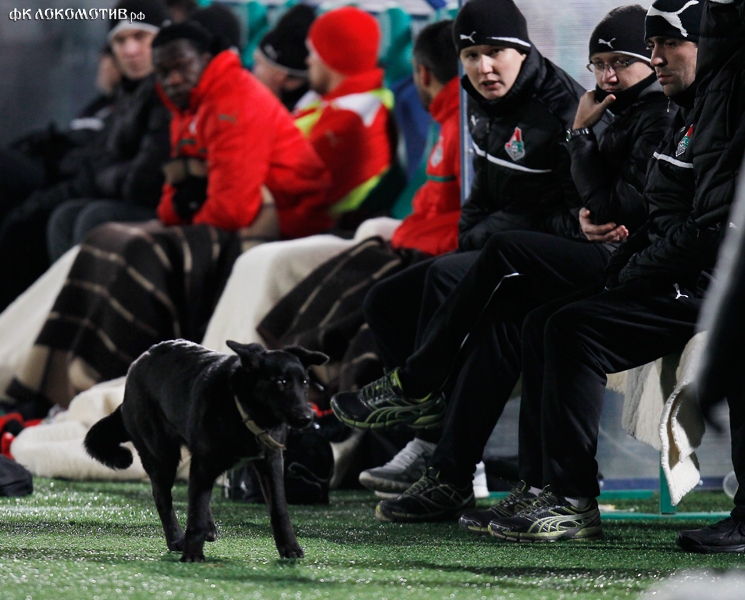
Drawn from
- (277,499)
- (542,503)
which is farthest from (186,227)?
(277,499)

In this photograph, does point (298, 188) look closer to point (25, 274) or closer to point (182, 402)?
point (25, 274)

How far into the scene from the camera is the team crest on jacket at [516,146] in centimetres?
330

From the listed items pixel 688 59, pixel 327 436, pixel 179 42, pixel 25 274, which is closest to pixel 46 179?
pixel 25 274

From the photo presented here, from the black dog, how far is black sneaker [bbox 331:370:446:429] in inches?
34.5

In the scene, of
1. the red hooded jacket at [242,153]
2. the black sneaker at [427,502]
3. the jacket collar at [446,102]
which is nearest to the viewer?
the black sneaker at [427,502]

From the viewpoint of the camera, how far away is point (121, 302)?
477cm

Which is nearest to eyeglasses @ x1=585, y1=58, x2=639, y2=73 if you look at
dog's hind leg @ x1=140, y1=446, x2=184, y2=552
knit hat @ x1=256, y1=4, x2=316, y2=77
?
dog's hind leg @ x1=140, y1=446, x2=184, y2=552

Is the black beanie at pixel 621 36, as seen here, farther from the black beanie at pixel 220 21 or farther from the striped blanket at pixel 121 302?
the black beanie at pixel 220 21

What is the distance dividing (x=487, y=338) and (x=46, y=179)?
4.29m

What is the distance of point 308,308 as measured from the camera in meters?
4.36

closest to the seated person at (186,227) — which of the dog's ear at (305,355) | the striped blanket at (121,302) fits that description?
the striped blanket at (121,302)

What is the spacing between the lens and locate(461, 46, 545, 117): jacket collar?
3.32 metres

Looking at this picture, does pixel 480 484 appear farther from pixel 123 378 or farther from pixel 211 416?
pixel 211 416

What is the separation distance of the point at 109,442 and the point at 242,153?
2600mm
